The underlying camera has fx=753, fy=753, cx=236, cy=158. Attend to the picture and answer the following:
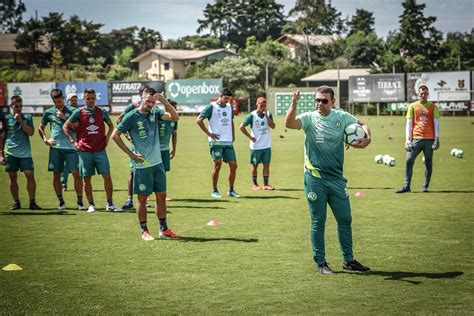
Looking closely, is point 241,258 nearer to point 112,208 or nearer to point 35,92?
point 112,208

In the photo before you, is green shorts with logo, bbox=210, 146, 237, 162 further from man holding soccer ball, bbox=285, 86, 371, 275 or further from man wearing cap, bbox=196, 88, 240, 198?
man holding soccer ball, bbox=285, 86, 371, 275

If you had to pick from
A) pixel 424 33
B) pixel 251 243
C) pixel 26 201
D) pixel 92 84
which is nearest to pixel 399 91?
pixel 424 33

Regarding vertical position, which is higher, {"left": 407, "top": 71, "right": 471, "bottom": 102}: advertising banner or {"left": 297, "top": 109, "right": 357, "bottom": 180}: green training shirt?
{"left": 407, "top": 71, "right": 471, "bottom": 102}: advertising banner

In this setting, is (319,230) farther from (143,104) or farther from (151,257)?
(143,104)

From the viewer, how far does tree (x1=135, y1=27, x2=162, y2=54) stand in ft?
407

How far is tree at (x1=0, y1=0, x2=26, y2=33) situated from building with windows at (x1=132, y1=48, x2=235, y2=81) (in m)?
16.1

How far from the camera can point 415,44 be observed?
251ft

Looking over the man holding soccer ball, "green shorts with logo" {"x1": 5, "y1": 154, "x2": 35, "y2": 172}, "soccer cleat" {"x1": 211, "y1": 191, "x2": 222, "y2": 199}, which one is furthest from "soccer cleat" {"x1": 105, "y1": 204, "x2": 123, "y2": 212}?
the man holding soccer ball

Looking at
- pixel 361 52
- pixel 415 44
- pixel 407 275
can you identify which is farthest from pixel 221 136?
pixel 361 52

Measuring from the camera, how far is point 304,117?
29.4 ft

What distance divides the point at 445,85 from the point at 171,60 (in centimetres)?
5002

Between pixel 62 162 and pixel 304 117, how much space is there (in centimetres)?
767

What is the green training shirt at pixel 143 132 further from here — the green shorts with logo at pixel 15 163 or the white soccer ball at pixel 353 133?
the green shorts with logo at pixel 15 163

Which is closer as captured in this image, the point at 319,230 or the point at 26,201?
the point at 319,230
